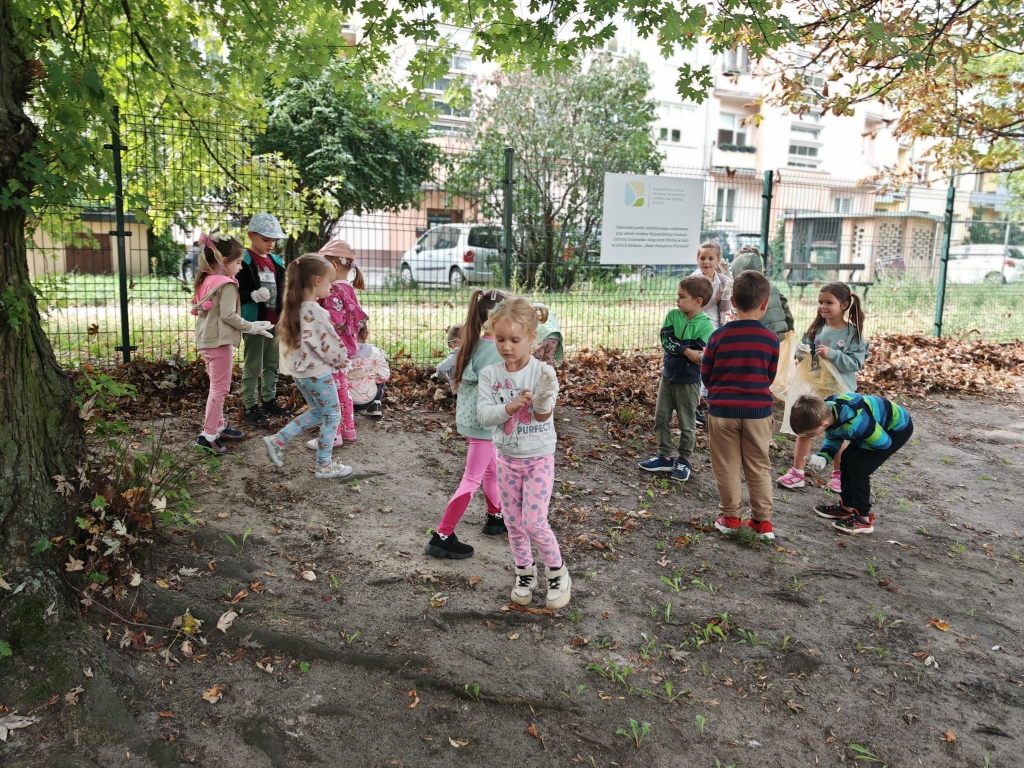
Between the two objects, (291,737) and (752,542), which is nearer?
(291,737)

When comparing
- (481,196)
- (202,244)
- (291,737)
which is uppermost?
(481,196)

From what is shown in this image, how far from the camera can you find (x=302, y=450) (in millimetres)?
5707

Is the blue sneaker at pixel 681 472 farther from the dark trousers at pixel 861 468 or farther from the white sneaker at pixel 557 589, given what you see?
the white sneaker at pixel 557 589

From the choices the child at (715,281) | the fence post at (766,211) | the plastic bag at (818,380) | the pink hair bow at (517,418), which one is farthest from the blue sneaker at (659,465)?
the fence post at (766,211)

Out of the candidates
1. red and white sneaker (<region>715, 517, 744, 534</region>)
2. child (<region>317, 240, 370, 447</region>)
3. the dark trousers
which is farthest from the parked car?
child (<region>317, 240, 370, 447</region>)

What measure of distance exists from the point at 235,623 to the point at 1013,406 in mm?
9393

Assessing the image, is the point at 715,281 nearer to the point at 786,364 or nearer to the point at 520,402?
the point at 786,364

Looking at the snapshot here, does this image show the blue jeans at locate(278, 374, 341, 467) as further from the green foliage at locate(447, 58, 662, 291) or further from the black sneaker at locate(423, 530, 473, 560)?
the green foliage at locate(447, 58, 662, 291)

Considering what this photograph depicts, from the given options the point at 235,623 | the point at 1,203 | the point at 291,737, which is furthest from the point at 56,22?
the point at 291,737

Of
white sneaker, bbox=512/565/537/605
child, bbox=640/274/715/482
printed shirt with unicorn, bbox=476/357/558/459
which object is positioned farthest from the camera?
child, bbox=640/274/715/482

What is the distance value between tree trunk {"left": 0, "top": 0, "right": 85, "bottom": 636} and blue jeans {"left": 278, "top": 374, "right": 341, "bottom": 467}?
1.71 meters

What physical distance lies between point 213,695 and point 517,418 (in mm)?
1768

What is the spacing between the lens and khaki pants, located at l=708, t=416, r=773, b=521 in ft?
15.7

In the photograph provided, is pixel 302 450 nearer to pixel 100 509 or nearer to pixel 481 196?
pixel 100 509
